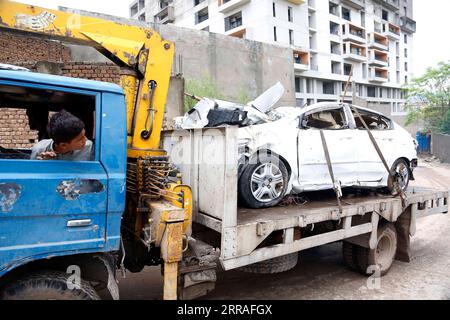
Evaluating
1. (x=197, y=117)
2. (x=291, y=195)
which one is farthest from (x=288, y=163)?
(x=197, y=117)

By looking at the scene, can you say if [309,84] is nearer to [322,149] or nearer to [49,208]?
[322,149]

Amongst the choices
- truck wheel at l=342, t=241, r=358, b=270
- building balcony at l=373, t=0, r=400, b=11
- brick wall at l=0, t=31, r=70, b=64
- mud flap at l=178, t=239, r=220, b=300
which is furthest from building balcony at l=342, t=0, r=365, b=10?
mud flap at l=178, t=239, r=220, b=300

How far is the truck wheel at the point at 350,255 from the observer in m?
4.65

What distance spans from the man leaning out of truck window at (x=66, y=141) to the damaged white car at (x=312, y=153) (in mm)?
1844

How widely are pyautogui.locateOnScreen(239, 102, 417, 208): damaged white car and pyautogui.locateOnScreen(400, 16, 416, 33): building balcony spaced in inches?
2411

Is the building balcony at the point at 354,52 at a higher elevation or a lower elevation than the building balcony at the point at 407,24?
lower

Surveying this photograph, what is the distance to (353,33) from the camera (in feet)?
155

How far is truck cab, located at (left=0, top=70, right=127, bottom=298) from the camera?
2.14 meters

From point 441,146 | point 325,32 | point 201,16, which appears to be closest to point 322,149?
point 441,146

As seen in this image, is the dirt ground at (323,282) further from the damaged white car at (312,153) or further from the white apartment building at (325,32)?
the white apartment building at (325,32)

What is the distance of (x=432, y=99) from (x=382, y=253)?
29.2m

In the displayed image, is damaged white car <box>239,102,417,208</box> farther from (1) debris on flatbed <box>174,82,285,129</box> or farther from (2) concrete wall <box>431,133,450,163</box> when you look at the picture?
(2) concrete wall <box>431,133,450,163</box>

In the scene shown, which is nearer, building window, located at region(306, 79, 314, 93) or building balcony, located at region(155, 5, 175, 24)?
building window, located at region(306, 79, 314, 93)

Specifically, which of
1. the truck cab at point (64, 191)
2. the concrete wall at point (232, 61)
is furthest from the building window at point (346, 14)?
the truck cab at point (64, 191)
